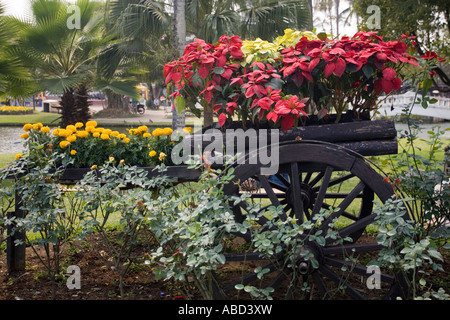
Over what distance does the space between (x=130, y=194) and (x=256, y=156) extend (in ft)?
2.51

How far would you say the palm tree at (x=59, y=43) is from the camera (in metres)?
11.5

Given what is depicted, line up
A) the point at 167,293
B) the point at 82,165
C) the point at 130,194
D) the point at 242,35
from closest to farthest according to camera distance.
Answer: the point at 130,194, the point at 167,293, the point at 82,165, the point at 242,35

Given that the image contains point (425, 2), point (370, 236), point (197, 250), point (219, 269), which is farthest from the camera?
point (425, 2)

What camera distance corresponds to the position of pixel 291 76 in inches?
116

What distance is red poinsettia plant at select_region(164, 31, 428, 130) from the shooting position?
2822 millimetres

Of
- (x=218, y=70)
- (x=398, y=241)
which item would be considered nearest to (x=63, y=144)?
(x=218, y=70)

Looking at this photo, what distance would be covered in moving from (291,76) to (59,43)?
35.6ft

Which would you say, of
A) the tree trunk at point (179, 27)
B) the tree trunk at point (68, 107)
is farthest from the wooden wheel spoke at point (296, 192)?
the tree trunk at point (68, 107)

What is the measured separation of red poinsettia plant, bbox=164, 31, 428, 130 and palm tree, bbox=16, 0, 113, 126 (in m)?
9.32

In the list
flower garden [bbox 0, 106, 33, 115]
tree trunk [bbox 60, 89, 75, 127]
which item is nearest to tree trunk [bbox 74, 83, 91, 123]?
tree trunk [bbox 60, 89, 75, 127]

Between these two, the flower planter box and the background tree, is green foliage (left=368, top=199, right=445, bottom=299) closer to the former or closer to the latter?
the flower planter box

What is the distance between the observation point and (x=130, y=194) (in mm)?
2781

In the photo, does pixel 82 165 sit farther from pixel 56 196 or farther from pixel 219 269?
pixel 219 269
